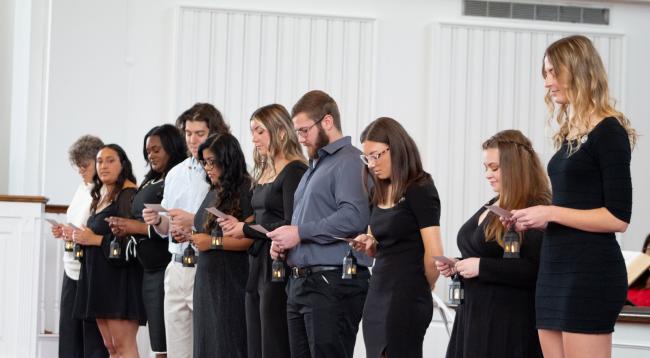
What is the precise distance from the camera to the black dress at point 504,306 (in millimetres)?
3605

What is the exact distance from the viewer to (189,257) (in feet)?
16.4

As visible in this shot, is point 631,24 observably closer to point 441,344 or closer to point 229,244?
point 441,344

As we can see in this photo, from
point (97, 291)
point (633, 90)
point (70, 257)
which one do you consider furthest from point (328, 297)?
point (633, 90)

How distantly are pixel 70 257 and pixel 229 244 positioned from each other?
1.78 meters

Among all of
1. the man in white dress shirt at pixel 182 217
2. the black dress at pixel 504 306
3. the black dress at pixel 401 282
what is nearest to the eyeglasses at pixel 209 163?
the man in white dress shirt at pixel 182 217

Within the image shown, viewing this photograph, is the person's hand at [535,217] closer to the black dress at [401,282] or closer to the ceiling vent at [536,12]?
the black dress at [401,282]

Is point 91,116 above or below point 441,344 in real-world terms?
above

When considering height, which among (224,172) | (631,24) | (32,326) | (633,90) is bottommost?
(32,326)

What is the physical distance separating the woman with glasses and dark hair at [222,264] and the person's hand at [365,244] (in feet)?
3.37

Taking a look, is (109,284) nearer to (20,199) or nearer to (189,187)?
(189,187)

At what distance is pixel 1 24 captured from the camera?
376 inches

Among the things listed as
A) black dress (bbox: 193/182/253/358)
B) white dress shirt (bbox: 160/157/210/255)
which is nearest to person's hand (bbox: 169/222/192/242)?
black dress (bbox: 193/182/253/358)

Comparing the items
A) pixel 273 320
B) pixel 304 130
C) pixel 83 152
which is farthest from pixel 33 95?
pixel 304 130

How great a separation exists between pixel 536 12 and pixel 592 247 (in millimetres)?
7057
